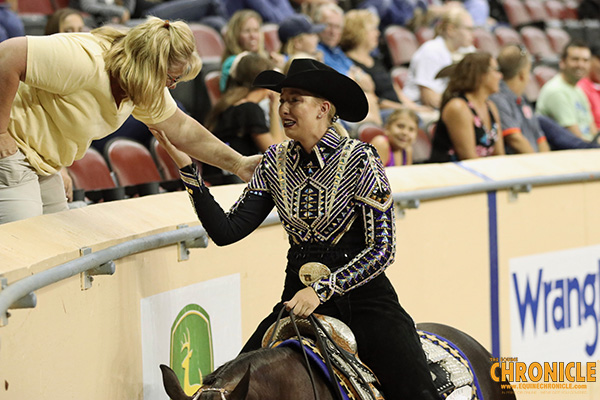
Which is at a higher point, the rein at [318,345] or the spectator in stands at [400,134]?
the spectator in stands at [400,134]

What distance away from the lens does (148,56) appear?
286 centimetres

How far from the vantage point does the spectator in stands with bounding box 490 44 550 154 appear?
6469 millimetres

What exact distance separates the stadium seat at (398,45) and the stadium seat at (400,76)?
0.29 m

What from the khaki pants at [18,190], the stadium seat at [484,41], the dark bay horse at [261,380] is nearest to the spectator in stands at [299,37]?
the khaki pants at [18,190]

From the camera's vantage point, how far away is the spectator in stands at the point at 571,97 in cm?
763

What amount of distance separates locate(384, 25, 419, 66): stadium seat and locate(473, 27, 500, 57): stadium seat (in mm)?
1059

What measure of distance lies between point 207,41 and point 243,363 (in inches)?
209

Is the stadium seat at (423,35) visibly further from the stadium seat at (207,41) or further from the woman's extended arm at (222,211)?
the woman's extended arm at (222,211)

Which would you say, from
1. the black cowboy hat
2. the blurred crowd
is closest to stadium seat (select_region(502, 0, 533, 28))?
the blurred crowd

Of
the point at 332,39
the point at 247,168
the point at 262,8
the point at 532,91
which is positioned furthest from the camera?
the point at 532,91

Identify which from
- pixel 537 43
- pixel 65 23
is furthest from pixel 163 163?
pixel 537 43

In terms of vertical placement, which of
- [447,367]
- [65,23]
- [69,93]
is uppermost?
[65,23]

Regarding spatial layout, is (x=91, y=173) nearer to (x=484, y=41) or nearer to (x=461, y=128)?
(x=461, y=128)

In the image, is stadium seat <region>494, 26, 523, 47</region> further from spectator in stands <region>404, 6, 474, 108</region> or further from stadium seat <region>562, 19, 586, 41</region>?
spectator in stands <region>404, 6, 474, 108</region>
